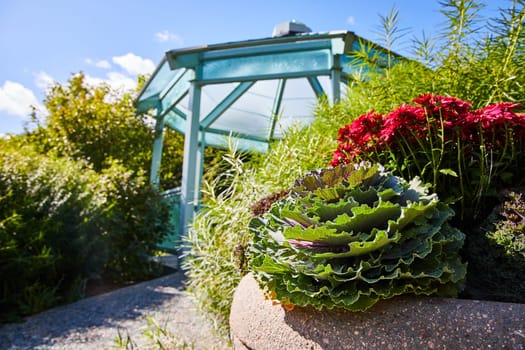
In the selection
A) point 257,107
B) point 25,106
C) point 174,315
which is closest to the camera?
point 174,315

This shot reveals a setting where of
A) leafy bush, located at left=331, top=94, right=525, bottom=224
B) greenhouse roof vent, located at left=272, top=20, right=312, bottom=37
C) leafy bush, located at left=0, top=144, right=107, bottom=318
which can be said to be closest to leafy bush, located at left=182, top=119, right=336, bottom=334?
leafy bush, located at left=331, top=94, right=525, bottom=224

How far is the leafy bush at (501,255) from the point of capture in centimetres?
131

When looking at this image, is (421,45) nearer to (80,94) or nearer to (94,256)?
(94,256)

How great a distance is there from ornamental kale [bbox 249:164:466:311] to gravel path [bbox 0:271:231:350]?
1.19 metres

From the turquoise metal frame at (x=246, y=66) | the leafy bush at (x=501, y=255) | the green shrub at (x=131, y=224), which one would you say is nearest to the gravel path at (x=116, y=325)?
the green shrub at (x=131, y=224)

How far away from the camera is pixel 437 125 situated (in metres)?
1.59

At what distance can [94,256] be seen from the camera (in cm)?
434

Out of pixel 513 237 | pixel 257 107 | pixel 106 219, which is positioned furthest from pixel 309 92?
pixel 513 237

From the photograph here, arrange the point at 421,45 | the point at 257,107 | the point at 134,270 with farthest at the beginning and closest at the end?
the point at 257,107 < the point at 134,270 < the point at 421,45

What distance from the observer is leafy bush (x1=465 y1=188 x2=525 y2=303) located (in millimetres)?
→ 1312

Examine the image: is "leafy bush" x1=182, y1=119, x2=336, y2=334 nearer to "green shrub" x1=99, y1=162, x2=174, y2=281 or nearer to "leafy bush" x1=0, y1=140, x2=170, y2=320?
"leafy bush" x1=0, y1=140, x2=170, y2=320

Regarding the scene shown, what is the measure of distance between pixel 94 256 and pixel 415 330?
4.11 metres

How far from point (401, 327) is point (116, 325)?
2690 millimetres

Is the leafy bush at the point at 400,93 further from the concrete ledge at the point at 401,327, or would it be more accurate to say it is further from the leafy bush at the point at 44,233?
the leafy bush at the point at 44,233
